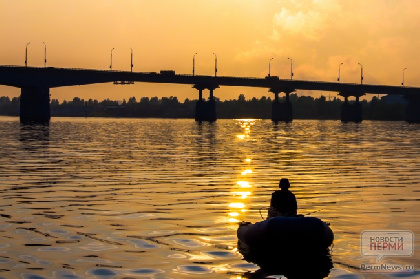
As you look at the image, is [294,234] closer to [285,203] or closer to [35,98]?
[285,203]

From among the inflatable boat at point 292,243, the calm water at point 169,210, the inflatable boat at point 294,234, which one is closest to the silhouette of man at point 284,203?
the inflatable boat at point 292,243

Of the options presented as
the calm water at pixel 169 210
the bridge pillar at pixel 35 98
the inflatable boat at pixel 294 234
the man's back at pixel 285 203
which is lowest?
the calm water at pixel 169 210

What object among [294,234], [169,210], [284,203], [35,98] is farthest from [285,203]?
[35,98]

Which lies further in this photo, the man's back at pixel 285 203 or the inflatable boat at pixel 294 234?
the man's back at pixel 285 203

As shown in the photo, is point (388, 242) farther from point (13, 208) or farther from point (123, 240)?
point (13, 208)

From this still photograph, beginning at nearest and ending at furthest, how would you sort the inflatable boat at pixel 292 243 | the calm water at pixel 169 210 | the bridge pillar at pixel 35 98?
the calm water at pixel 169 210
the inflatable boat at pixel 292 243
the bridge pillar at pixel 35 98

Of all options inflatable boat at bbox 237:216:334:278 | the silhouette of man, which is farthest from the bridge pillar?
inflatable boat at bbox 237:216:334:278

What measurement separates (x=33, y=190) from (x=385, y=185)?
1557 cm

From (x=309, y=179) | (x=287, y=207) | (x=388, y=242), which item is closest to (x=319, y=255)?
(x=287, y=207)

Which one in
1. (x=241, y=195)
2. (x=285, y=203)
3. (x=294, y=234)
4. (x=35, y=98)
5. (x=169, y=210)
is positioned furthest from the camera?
(x=35, y=98)

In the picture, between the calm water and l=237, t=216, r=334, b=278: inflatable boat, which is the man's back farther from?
the calm water

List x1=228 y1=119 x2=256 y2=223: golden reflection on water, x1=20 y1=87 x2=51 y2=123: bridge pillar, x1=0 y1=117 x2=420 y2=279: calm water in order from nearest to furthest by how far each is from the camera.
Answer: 1. x1=0 y1=117 x2=420 y2=279: calm water
2. x1=228 y1=119 x2=256 y2=223: golden reflection on water
3. x1=20 y1=87 x2=51 y2=123: bridge pillar

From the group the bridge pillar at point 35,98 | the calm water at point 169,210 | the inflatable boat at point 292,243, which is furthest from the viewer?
the bridge pillar at point 35,98

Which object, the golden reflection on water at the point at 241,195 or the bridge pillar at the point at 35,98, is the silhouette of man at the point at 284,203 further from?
the bridge pillar at the point at 35,98
